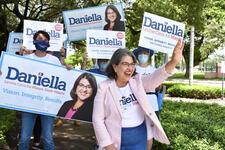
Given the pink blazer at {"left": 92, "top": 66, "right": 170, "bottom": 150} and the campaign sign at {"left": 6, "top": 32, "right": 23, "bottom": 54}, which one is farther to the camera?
the campaign sign at {"left": 6, "top": 32, "right": 23, "bottom": 54}

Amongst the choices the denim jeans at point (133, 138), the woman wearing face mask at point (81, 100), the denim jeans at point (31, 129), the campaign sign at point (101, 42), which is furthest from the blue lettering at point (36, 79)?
the denim jeans at point (133, 138)

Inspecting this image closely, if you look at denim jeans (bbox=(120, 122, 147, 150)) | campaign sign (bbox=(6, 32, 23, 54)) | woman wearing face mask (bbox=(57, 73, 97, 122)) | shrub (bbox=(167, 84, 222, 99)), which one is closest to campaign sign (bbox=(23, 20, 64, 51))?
campaign sign (bbox=(6, 32, 23, 54))

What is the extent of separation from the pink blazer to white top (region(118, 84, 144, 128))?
43mm

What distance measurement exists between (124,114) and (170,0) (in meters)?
13.5

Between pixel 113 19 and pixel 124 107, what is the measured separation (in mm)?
4443

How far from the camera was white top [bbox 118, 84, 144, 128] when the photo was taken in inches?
164

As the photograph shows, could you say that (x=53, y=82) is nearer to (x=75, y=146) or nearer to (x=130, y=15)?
(x=75, y=146)

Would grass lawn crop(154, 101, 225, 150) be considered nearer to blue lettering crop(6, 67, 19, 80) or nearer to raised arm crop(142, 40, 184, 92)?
raised arm crop(142, 40, 184, 92)

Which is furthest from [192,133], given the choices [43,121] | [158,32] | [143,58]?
[43,121]

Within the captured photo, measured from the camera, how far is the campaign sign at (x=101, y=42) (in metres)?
7.73

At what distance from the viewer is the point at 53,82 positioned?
6234 mm

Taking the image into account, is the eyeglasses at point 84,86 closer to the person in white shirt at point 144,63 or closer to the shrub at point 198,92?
the person in white shirt at point 144,63

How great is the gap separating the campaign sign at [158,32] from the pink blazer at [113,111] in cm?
331

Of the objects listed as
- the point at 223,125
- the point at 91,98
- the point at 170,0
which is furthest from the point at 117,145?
the point at 170,0
